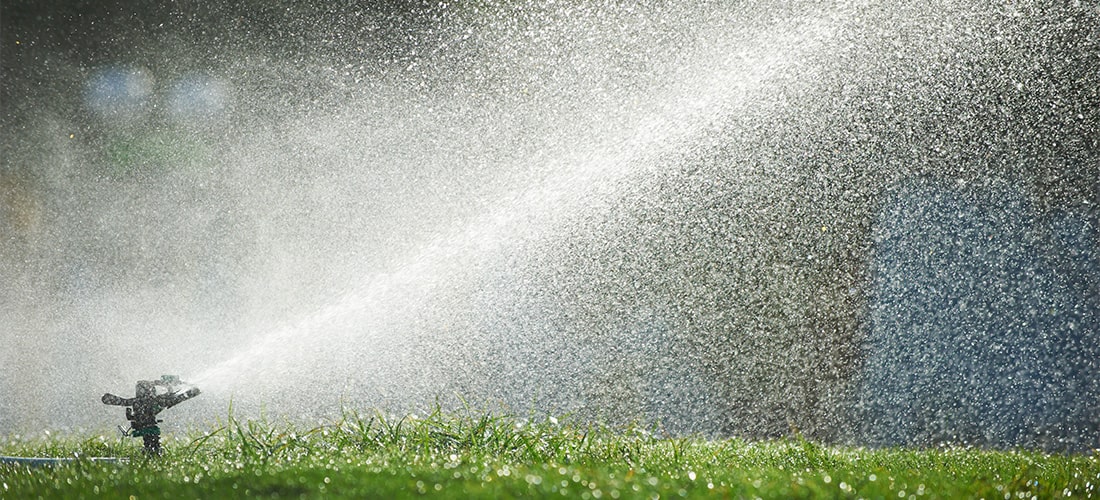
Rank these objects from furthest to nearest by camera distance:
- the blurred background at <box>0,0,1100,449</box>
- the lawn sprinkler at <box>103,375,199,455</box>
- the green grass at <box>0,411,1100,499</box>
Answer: the blurred background at <box>0,0,1100,449</box>
the lawn sprinkler at <box>103,375,199,455</box>
the green grass at <box>0,411,1100,499</box>

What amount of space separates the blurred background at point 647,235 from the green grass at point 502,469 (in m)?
1.68

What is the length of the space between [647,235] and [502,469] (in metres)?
3.93

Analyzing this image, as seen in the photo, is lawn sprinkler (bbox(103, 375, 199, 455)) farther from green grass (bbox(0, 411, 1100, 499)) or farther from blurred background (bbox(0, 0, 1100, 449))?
blurred background (bbox(0, 0, 1100, 449))

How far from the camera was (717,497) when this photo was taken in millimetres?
2250

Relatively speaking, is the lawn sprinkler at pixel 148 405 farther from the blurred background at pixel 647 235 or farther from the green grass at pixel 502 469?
the blurred background at pixel 647 235

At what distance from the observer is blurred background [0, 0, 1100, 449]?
5855 millimetres

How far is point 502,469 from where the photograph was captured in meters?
2.63

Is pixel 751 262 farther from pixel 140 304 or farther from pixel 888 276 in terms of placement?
pixel 140 304

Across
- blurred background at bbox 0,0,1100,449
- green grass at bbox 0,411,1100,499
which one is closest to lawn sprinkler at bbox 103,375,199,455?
green grass at bbox 0,411,1100,499

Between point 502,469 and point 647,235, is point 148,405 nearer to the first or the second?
point 502,469

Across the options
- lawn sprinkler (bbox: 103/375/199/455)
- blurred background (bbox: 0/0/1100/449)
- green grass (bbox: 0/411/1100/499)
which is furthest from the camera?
blurred background (bbox: 0/0/1100/449)

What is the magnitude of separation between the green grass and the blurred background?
1676mm

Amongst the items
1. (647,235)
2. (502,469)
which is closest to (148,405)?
(502,469)

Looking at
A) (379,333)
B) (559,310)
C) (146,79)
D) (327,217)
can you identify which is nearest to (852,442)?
(559,310)
